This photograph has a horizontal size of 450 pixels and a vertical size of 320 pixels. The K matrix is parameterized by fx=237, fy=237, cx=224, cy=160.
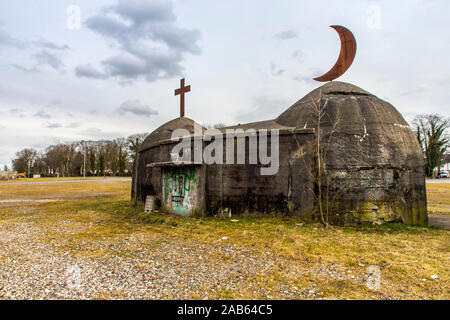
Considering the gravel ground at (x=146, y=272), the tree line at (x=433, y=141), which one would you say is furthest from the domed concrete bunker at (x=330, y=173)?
the tree line at (x=433, y=141)

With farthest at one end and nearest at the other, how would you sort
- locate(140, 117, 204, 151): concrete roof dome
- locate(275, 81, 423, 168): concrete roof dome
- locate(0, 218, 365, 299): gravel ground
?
locate(140, 117, 204, 151): concrete roof dome → locate(275, 81, 423, 168): concrete roof dome → locate(0, 218, 365, 299): gravel ground

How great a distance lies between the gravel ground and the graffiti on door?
340 cm

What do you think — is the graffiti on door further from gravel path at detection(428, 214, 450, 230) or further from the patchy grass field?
gravel path at detection(428, 214, 450, 230)

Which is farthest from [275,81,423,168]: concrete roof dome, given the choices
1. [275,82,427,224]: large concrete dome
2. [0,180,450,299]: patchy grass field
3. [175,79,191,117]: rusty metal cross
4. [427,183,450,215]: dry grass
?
[175,79,191,117]: rusty metal cross

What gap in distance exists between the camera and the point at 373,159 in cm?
834

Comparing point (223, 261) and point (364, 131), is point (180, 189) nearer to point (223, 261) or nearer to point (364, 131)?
point (223, 261)

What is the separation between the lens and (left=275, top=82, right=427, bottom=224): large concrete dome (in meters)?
8.21

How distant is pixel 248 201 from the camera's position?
9.41 m

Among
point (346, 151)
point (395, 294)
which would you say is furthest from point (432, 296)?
point (346, 151)

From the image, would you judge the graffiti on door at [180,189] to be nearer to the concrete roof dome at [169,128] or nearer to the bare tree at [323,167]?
the concrete roof dome at [169,128]

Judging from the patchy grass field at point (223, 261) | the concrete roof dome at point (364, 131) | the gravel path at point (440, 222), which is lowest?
the gravel path at point (440, 222)

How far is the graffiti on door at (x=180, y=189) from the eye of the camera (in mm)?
9828

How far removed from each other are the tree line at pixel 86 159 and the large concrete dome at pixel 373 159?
48.9m
